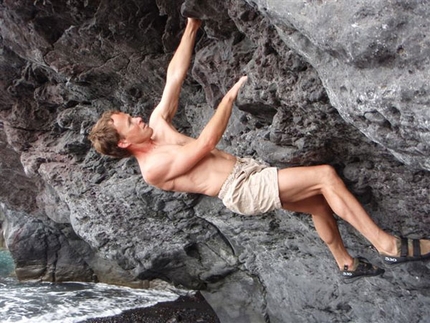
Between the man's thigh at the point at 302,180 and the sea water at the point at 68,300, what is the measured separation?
22.4ft

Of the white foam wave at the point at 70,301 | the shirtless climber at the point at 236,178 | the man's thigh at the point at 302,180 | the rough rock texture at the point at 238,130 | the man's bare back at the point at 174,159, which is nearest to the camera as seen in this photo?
the rough rock texture at the point at 238,130

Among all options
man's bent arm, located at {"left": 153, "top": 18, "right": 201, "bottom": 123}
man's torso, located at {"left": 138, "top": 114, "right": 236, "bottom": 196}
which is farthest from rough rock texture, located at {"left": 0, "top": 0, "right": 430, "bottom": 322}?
man's torso, located at {"left": 138, "top": 114, "right": 236, "bottom": 196}

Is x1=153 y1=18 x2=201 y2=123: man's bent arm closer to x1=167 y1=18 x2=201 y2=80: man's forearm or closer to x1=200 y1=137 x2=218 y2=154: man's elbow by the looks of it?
x1=167 y1=18 x2=201 y2=80: man's forearm

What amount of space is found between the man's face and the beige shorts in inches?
33.5

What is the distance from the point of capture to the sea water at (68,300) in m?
9.81

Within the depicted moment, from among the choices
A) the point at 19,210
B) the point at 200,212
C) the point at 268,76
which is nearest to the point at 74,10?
the point at 268,76

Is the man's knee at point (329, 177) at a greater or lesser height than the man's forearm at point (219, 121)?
lesser

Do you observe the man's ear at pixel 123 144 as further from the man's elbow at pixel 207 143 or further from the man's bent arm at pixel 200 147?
the man's elbow at pixel 207 143

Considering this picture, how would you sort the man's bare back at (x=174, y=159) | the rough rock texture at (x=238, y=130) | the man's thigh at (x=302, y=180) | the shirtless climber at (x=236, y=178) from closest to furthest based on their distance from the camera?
1. the rough rock texture at (x=238, y=130)
2. the shirtless climber at (x=236, y=178)
3. the man's thigh at (x=302, y=180)
4. the man's bare back at (x=174, y=159)

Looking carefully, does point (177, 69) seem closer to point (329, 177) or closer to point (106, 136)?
point (106, 136)

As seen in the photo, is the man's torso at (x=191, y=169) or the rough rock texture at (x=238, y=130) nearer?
the rough rock texture at (x=238, y=130)

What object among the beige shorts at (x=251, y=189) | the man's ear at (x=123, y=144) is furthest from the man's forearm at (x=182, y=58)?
the beige shorts at (x=251, y=189)

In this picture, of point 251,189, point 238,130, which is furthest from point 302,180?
point 238,130

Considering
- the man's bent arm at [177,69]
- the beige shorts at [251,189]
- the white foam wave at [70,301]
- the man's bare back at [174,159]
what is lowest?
the white foam wave at [70,301]
